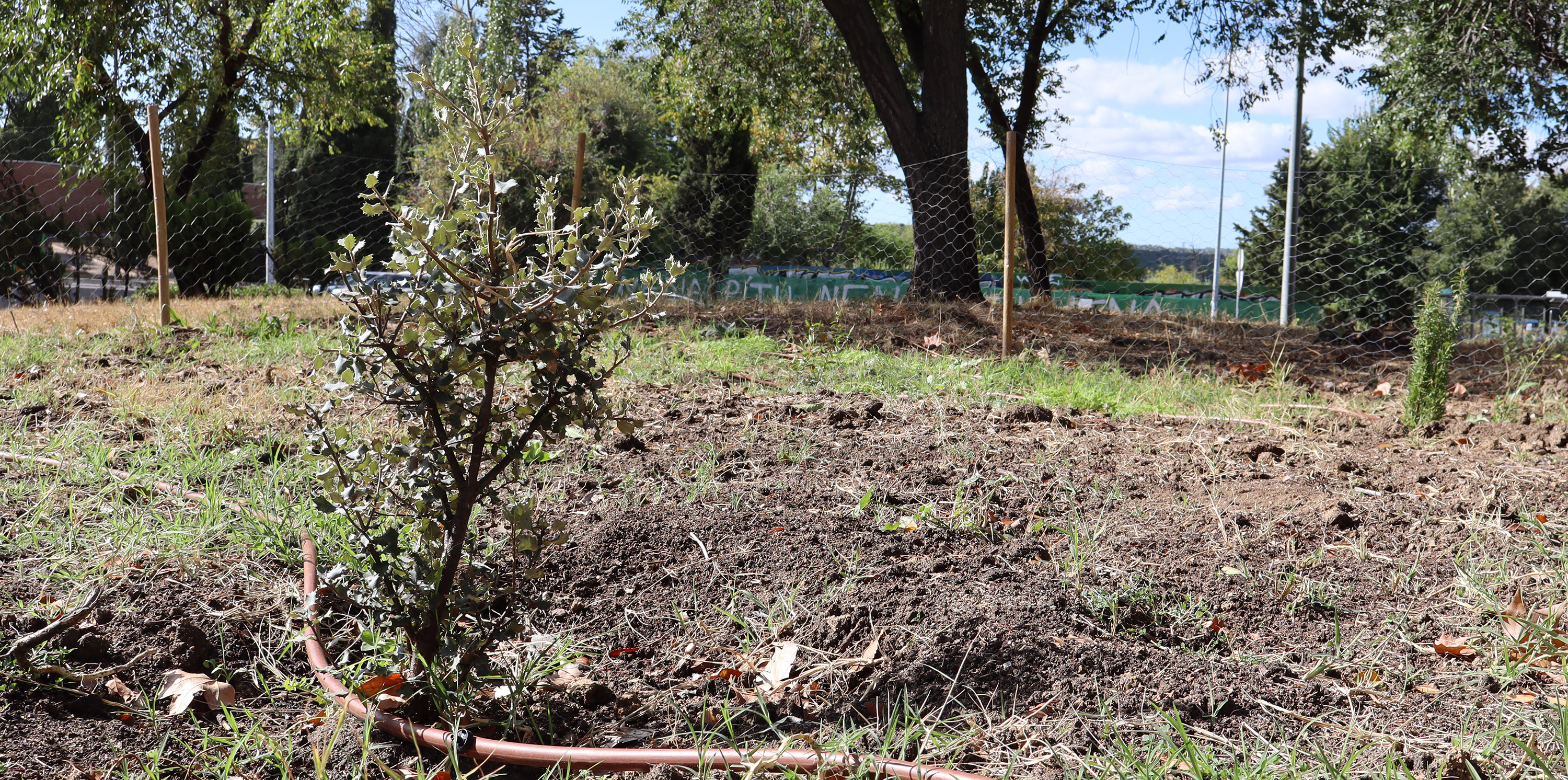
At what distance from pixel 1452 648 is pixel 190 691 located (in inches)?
96.7

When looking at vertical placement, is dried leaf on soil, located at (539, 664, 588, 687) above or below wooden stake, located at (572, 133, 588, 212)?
below

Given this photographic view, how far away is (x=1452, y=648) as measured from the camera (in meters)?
1.93

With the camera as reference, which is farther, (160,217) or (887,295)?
(887,295)

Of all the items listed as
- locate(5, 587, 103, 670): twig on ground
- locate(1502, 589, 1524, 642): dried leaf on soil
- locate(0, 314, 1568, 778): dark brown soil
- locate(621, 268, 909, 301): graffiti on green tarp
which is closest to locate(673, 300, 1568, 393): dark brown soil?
locate(621, 268, 909, 301): graffiti on green tarp

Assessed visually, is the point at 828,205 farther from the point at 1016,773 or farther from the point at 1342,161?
the point at 1016,773

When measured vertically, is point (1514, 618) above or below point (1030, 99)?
below

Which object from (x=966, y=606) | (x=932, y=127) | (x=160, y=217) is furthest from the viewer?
(x=932, y=127)

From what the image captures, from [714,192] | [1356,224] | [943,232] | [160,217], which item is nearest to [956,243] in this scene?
[943,232]

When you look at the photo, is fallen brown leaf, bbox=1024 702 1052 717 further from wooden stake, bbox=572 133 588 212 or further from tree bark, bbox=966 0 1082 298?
tree bark, bbox=966 0 1082 298

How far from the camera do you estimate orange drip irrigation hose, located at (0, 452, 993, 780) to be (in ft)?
4.93

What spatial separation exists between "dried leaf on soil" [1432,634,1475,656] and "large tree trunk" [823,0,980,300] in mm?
6335

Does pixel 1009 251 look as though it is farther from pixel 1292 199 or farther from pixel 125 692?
pixel 1292 199

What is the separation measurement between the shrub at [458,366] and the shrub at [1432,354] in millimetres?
3301

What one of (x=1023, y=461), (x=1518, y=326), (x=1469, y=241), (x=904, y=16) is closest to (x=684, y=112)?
(x=904, y=16)
